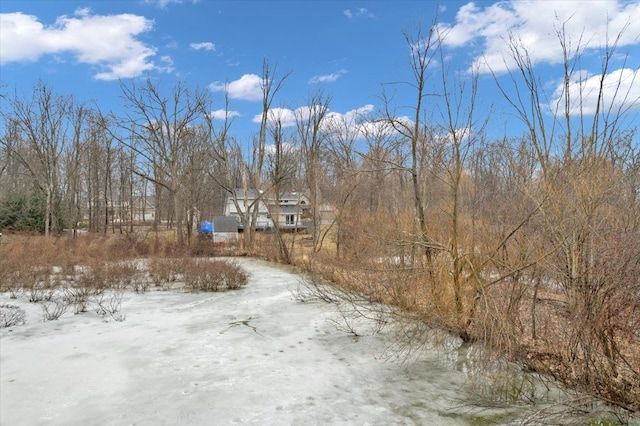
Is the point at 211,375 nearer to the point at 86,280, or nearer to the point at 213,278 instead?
the point at 213,278

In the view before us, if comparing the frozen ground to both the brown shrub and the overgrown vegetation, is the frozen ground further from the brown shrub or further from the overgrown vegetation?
the brown shrub

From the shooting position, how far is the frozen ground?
4.12m

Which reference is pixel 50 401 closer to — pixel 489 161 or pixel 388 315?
pixel 388 315

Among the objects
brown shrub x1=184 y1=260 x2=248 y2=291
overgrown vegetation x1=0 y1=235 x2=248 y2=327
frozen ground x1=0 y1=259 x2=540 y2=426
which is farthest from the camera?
brown shrub x1=184 y1=260 x2=248 y2=291

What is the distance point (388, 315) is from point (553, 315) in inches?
103

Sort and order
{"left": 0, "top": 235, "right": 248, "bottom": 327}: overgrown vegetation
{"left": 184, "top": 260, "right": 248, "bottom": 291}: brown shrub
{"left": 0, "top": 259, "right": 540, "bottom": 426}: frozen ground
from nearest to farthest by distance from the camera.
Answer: {"left": 0, "top": 259, "right": 540, "bottom": 426}: frozen ground
{"left": 0, "top": 235, "right": 248, "bottom": 327}: overgrown vegetation
{"left": 184, "top": 260, "right": 248, "bottom": 291}: brown shrub

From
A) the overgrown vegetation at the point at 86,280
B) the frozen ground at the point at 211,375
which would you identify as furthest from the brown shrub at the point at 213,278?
the frozen ground at the point at 211,375

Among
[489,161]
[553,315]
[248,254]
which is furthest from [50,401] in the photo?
[248,254]

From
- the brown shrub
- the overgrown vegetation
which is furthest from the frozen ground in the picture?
the brown shrub

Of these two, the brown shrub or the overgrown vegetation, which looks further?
the brown shrub

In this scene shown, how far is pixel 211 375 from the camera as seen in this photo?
518 centimetres

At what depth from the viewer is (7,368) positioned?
533 centimetres

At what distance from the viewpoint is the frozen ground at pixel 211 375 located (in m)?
4.12

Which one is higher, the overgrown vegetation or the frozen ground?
the overgrown vegetation
